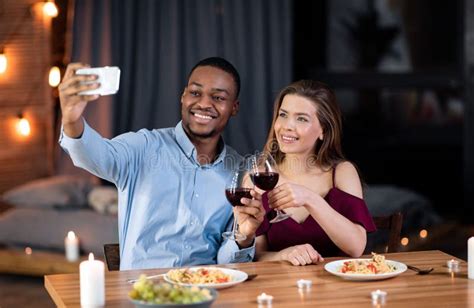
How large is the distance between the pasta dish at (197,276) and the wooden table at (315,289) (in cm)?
4

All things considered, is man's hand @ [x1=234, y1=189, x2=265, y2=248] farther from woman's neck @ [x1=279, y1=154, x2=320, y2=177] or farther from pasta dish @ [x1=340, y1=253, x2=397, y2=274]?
woman's neck @ [x1=279, y1=154, x2=320, y2=177]

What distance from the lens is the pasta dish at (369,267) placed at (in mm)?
2465

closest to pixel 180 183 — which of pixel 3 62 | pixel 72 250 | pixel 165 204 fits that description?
pixel 165 204

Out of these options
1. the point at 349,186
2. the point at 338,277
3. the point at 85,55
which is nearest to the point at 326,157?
the point at 349,186

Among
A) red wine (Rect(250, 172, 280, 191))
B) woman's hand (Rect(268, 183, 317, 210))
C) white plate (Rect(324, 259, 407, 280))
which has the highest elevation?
red wine (Rect(250, 172, 280, 191))

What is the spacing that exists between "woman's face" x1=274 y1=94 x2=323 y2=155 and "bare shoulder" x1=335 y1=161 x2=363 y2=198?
0.42 feet

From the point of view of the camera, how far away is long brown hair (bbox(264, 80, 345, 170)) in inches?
120

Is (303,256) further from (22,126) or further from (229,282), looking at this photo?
(22,126)

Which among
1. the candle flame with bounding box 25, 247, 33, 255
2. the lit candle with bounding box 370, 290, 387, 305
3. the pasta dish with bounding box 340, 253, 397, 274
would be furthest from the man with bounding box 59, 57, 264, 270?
the candle flame with bounding box 25, 247, 33, 255

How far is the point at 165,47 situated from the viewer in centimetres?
567

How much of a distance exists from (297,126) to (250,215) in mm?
499

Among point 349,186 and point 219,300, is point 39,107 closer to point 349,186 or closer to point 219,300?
point 349,186

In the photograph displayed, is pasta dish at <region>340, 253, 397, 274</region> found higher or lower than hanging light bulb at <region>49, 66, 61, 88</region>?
lower

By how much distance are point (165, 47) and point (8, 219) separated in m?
1.46
